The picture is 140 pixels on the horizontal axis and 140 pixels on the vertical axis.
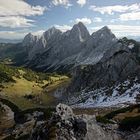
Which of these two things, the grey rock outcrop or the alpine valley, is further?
the grey rock outcrop

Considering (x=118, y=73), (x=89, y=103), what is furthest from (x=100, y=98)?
(x=118, y=73)

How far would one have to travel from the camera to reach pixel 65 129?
92.8ft

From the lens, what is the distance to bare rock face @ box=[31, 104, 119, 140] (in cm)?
2773

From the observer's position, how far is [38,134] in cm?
2894

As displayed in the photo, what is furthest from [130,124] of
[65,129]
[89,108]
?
[89,108]

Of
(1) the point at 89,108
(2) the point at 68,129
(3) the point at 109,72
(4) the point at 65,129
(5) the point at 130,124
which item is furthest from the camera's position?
(3) the point at 109,72

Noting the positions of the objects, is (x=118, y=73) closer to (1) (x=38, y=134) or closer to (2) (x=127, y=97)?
(2) (x=127, y=97)

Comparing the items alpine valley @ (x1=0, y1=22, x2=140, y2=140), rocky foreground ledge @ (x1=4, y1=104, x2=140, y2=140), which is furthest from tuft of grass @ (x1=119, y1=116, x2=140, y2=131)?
rocky foreground ledge @ (x1=4, y1=104, x2=140, y2=140)

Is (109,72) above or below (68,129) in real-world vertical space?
below

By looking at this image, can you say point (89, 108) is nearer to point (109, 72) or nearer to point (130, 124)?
point (109, 72)

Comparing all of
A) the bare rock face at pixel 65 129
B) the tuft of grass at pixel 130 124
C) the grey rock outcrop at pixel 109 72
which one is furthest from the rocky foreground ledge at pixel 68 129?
the grey rock outcrop at pixel 109 72

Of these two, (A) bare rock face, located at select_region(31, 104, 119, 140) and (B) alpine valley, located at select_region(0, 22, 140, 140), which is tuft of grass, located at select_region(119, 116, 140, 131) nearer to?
(B) alpine valley, located at select_region(0, 22, 140, 140)

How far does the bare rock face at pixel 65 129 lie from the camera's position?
2773 cm

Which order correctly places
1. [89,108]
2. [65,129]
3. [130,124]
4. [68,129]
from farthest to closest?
[89,108], [130,124], [68,129], [65,129]
